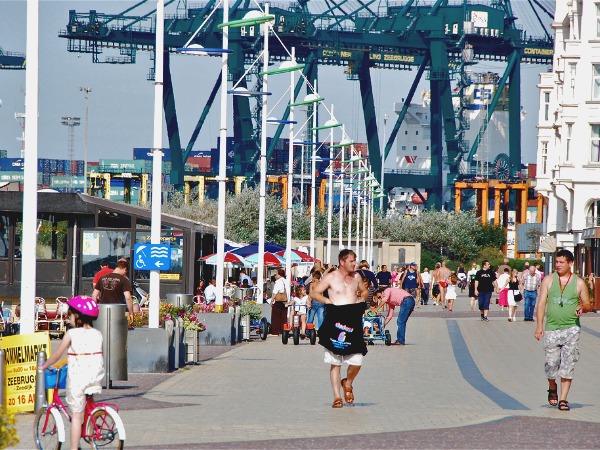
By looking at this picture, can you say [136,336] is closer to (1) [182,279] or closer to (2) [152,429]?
(2) [152,429]

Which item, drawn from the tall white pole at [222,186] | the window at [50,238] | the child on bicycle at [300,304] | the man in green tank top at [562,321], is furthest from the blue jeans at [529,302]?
the man in green tank top at [562,321]

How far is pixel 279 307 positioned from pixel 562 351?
14866mm

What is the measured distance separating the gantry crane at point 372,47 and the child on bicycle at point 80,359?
93844 millimetres

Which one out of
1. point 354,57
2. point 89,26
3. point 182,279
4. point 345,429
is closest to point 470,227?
point 354,57

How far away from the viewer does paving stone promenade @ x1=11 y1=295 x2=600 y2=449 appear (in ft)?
Result: 37.3

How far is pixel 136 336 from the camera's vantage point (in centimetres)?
1842

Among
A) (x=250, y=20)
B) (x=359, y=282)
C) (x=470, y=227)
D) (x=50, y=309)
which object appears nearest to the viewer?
(x=359, y=282)

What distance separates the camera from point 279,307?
94.0 ft

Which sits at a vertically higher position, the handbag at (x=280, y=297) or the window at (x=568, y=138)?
the window at (x=568, y=138)

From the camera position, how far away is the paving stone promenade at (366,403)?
37.3ft

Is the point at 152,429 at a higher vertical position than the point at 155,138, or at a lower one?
lower

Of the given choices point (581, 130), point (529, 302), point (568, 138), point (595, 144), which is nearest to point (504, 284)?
point (529, 302)

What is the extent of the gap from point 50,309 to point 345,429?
17.5m

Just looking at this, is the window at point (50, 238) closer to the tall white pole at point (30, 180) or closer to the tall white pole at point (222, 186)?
the tall white pole at point (222, 186)
